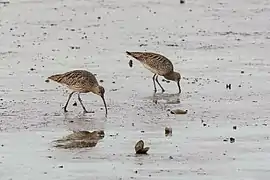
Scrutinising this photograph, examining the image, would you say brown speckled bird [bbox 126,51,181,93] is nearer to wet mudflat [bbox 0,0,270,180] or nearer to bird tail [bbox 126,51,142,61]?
bird tail [bbox 126,51,142,61]

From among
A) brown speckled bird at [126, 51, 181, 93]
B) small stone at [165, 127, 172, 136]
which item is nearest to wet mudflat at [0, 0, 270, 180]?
small stone at [165, 127, 172, 136]

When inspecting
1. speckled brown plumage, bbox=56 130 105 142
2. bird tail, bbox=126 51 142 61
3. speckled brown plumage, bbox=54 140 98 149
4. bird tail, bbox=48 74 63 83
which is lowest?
speckled brown plumage, bbox=54 140 98 149

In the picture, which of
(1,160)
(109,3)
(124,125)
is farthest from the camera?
(109,3)

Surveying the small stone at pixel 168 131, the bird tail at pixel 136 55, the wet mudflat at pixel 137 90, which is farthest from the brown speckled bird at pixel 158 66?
the small stone at pixel 168 131

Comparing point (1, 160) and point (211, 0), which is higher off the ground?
point (211, 0)

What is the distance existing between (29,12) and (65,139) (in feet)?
40.6

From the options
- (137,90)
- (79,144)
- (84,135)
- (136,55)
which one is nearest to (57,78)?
(137,90)

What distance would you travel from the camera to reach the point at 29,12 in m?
24.3

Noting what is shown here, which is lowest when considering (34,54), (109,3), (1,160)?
(1,160)

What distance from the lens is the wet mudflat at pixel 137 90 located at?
36.2ft

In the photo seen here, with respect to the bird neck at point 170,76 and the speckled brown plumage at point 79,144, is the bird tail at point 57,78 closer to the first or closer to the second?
the bird neck at point 170,76

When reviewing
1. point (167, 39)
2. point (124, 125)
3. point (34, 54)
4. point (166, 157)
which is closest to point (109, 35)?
point (167, 39)

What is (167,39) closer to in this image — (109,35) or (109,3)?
(109,35)

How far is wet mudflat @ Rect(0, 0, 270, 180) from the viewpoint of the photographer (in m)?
11.0
